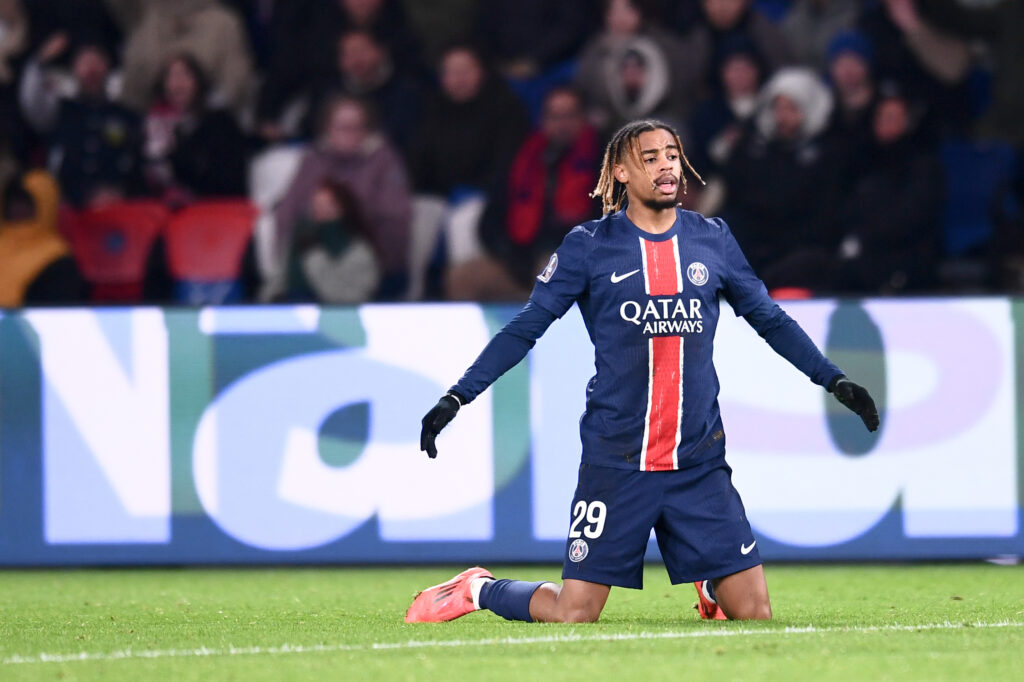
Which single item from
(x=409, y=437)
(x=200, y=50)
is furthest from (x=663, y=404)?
(x=200, y=50)

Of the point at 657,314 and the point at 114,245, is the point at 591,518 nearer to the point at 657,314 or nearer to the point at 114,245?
the point at 657,314

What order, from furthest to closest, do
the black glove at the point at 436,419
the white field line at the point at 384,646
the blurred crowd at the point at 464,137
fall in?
the blurred crowd at the point at 464,137 < the black glove at the point at 436,419 < the white field line at the point at 384,646

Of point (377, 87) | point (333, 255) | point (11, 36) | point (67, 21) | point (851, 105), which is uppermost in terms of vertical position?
point (67, 21)

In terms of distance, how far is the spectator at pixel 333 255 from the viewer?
402 inches

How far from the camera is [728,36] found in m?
11.1

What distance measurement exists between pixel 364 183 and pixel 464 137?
821mm

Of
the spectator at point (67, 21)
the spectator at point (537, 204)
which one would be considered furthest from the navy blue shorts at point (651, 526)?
the spectator at point (67, 21)

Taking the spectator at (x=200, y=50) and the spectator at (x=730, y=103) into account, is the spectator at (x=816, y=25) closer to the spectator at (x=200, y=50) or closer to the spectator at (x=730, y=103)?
the spectator at (x=730, y=103)

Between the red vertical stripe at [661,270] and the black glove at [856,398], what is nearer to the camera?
the black glove at [856,398]

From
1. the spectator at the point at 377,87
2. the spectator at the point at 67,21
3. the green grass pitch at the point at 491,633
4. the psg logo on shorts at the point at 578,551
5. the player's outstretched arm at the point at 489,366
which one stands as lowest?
the green grass pitch at the point at 491,633

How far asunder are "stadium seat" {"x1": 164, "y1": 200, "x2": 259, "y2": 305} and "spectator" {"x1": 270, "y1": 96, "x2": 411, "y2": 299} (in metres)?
0.30

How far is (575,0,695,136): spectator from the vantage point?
11.0m

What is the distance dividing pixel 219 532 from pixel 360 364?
107cm

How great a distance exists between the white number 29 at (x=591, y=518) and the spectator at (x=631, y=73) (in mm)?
5611
